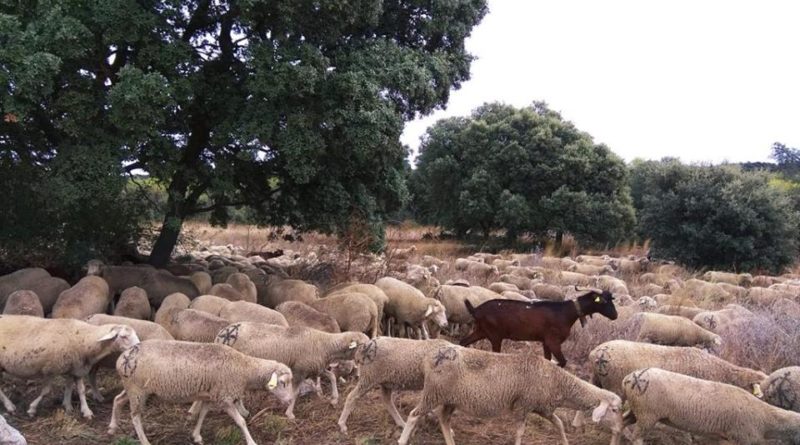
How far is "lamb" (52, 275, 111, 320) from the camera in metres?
9.48

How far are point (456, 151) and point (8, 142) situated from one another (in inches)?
1065

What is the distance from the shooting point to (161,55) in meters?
10.6


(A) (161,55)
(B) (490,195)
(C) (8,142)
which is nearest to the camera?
(A) (161,55)

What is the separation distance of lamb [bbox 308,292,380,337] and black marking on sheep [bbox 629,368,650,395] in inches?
164

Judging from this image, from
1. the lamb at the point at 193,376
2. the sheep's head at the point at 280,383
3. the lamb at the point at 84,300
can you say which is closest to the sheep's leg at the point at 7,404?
the lamb at the point at 193,376

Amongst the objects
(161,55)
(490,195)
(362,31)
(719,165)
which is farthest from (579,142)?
(161,55)

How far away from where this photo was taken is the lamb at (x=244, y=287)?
437 inches

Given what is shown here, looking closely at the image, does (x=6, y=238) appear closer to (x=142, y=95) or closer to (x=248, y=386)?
(x=142, y=95)

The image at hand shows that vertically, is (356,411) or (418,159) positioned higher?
(418,159)

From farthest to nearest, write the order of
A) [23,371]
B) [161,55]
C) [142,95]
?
[161,55] → [142,95] → [23,371]

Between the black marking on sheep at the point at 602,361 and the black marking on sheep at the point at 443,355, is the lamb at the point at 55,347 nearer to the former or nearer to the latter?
the black marking on sheep at the point at 443,355

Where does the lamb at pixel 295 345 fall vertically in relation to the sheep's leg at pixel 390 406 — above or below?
above

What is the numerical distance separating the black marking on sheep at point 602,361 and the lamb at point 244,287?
19.3 feet

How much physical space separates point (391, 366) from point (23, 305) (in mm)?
5854
